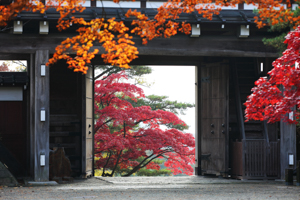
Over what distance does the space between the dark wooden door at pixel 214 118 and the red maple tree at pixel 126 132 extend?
3351 mm

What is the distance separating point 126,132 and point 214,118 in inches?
213

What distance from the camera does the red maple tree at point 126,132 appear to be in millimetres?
15414

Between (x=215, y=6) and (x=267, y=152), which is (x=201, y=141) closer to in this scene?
(x=267, y=152)

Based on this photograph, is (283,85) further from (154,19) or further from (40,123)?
(40,123)

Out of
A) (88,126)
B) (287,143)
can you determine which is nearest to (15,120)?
(88,126)

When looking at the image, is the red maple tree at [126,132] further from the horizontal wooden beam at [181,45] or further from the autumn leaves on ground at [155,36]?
the horizontal wooden beam at [181,45]

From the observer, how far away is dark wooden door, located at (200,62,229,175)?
11.8 metres

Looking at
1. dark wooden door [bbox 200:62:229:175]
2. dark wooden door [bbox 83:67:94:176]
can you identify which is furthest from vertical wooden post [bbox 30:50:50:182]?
dark wooden door [bbox 200:62:229:175]

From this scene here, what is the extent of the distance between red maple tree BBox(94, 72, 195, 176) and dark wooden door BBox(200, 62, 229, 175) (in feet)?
11.0

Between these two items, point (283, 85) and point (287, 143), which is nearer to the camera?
point (283, 85)

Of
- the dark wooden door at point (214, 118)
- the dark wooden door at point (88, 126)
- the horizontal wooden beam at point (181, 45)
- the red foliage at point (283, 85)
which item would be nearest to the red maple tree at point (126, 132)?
the dark wooden door at point (88, 126)

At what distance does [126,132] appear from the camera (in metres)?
16.8

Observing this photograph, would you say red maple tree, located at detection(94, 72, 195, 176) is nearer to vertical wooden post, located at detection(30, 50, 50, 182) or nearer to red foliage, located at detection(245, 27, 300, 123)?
vertical wooden post, located at detection(30, 50, 50, 182)

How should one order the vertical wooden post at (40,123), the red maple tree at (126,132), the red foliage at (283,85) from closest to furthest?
the red foliage at (283,85), the vertical wooden post at (40,123), the red maple tree at (126,132)
